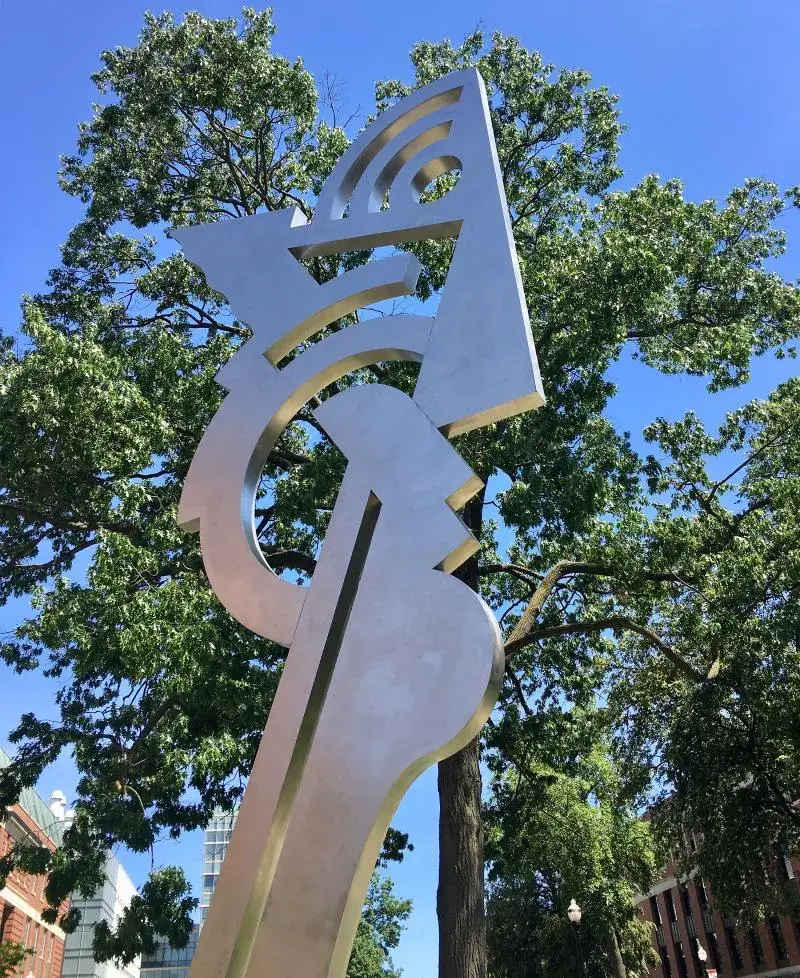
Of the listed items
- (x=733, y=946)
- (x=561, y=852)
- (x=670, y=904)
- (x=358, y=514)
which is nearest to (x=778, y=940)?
(x=733, y=946)

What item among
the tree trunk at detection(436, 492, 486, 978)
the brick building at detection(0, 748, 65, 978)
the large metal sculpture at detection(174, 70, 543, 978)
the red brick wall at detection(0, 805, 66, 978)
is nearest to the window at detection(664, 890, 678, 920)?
the brick building at detection(0, 748, 65, 978)

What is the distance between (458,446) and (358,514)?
6.89 meters

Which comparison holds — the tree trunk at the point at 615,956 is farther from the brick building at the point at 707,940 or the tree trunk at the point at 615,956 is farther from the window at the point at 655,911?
the window at the point at 655,911

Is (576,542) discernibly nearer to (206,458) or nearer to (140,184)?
(206,458)

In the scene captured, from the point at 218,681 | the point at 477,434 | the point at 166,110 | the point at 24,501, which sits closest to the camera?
the point at 218,681

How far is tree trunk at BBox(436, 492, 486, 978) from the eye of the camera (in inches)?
388

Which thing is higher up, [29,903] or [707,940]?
[707,940]

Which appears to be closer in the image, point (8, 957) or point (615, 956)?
point (8, 957)

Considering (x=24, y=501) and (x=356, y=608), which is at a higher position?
(x=24, y=501)

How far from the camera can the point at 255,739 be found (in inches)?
465

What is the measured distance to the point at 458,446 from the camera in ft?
41.3

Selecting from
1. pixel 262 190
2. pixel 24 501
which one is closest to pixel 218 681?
pixel 24 501

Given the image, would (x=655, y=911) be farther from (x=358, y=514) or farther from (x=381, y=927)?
(x=358, y=514)

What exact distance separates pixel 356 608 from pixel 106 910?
5712cm
